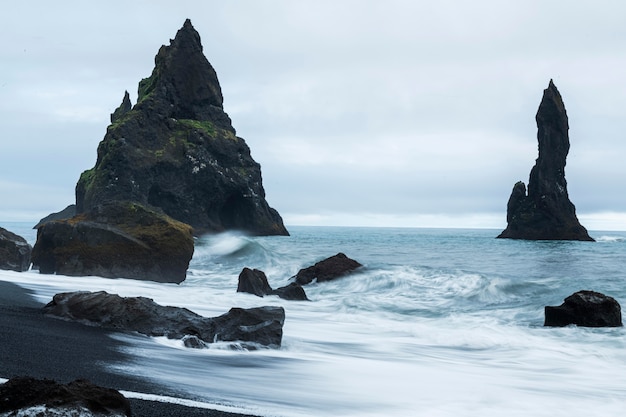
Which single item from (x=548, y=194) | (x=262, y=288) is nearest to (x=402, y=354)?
(x=262, y=288)

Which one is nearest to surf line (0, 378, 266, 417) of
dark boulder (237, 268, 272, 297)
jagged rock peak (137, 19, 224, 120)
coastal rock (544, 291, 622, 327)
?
coastal rock (544, 291, 622, 327)

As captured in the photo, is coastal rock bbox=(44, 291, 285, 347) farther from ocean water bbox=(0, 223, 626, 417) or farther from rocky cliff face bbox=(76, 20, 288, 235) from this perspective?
rocky cliff face bbox=(76, 20, 288, 235)

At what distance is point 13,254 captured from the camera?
2402 centimetres

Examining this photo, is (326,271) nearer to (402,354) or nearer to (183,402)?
(402,354)

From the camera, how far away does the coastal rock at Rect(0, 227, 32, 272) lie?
2380cm

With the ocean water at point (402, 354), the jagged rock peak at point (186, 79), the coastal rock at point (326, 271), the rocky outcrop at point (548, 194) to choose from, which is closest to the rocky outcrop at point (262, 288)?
the ocean water at point (402, 354)

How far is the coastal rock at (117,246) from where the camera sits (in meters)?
22.2

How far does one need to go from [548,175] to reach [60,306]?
296 ft

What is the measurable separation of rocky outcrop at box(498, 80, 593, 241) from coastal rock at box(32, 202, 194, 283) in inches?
2935

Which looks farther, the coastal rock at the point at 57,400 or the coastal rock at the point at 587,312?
the coastal rock at the point at 587,312

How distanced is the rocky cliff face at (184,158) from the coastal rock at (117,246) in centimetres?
4318

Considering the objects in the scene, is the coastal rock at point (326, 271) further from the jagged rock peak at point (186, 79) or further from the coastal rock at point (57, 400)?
the jagged rock peak at point (186, 79)

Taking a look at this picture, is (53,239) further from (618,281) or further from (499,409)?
(618,281)

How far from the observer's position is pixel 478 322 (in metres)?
17.1
